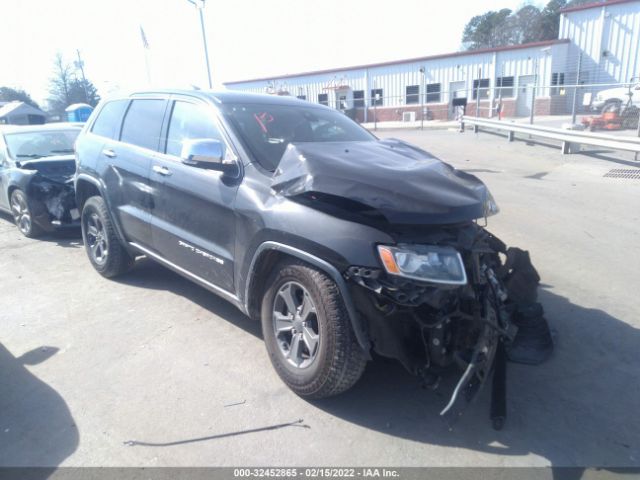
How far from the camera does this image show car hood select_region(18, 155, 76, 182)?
7.14 metres

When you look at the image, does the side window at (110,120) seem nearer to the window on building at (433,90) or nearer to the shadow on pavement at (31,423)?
the shadow on pavement at (31,423)

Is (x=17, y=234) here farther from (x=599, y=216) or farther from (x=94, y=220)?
(x=599, y=216)

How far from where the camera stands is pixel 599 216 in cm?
722

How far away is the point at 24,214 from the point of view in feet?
24.0

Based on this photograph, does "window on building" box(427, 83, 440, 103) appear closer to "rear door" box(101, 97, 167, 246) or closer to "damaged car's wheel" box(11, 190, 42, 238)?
"damaged car's wheel" box(11, 190, 42, 238)

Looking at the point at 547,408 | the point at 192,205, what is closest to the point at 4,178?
the point at 192,205

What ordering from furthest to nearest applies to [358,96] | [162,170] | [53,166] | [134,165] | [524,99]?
[358,96] < [524,99] < [53,166] < [134,165] < [162,170]

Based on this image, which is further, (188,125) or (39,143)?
(39,143)

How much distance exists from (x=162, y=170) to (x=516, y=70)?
34.9 m

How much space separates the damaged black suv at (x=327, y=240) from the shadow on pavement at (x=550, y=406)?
0.19 metres

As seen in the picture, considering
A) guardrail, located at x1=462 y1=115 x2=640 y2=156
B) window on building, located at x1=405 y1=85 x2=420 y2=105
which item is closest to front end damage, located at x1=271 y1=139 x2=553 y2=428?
guardrail, located at x1=462 y1=115 x2=640 y2=156

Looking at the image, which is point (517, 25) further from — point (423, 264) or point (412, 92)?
point (423, 264)

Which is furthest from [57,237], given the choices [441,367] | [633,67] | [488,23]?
[488,23]

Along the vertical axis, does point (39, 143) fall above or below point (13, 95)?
below
